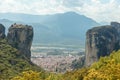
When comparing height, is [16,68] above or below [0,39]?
below

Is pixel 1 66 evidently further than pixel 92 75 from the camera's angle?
Yes

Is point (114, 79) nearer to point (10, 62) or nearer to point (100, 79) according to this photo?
point (100, 79)

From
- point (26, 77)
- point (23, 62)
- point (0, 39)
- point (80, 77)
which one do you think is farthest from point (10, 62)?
point (26, 77)

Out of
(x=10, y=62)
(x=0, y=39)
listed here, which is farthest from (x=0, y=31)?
(x=10, y=62)

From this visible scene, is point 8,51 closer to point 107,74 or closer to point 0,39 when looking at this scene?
point 0,39

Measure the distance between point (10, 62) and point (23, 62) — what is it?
749cm

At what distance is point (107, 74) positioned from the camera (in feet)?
253

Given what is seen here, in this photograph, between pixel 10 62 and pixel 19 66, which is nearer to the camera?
pixel 19 66

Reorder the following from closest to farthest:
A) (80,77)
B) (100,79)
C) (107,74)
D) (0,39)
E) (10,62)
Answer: (100,79) < (107,74) < (80,77) < (10,62) < (0,39)

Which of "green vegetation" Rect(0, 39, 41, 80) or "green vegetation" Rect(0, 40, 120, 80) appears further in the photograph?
"green vegetation" Rect(0, 39, 41, 80)

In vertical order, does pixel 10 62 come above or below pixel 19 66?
above

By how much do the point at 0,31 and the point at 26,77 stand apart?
127 m

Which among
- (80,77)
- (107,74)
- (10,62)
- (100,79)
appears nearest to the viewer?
(100,79)

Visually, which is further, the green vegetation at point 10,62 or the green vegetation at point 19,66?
the green vegetation at point 10,62
